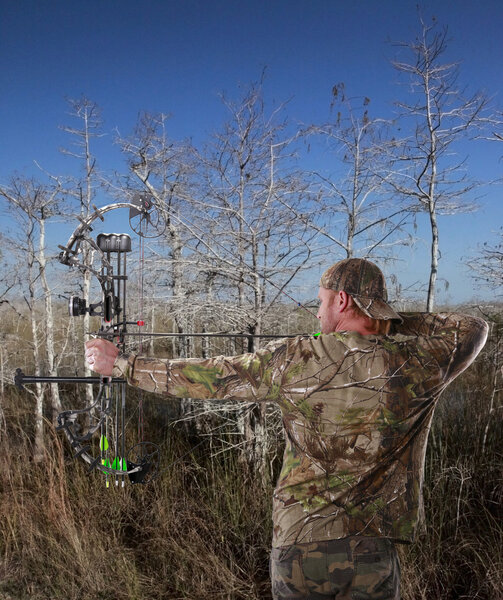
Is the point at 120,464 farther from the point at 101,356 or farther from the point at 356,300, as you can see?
the point at 356,300

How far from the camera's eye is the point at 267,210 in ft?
17.2

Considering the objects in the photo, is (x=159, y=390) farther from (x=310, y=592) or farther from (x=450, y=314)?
(x=450, y=314)

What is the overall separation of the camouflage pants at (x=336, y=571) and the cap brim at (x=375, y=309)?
0.75 metres

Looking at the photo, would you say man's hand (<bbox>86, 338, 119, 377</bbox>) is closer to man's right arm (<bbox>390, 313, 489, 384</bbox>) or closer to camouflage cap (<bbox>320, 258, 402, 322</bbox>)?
camouflage cap (<bbox>320, 258, 402, 322</bbox>)

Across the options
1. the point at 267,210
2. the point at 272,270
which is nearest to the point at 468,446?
the point at 272,270

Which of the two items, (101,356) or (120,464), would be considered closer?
(101,356)

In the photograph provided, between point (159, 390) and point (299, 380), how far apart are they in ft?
1.62

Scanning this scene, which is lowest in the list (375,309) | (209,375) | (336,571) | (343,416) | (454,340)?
(336,571)

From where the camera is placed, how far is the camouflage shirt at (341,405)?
160 cm

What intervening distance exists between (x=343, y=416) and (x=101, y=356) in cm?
87

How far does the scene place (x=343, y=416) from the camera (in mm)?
1605

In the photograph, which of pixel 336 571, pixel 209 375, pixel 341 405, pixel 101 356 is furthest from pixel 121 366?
pixel 336 571

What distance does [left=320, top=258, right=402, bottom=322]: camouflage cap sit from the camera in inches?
65.3

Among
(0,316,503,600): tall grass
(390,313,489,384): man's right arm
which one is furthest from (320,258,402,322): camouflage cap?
(0,316,503,600): tall grass
